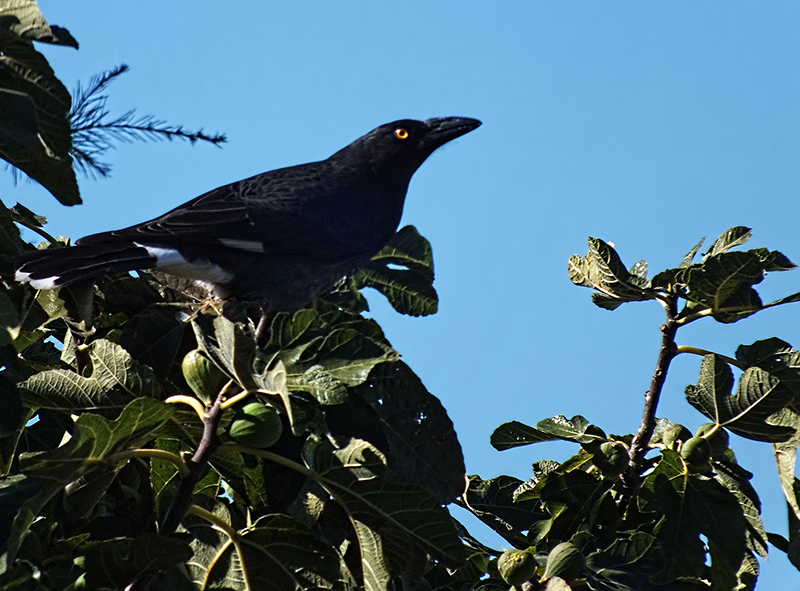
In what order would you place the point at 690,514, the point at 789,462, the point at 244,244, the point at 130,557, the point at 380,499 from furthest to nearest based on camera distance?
the point at 244,244, the point at 789,462, the point at 690,514, the point at 380,499, the point at 130,557

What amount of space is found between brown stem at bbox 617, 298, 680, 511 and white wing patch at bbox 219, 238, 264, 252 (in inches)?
73.7

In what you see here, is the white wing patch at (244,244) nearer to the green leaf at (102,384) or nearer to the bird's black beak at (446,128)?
the bird's black beak at (446,128)

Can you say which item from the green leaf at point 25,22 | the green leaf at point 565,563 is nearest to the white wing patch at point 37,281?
the green leaf at point 25,22

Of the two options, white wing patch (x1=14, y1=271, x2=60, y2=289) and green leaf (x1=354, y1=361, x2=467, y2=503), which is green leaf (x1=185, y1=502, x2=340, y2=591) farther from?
white wing patch (x1=14, y1=271, x2=60, y2=289)

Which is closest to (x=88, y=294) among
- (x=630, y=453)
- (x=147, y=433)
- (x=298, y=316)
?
(x=147, y=433)

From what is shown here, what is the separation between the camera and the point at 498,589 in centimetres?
269

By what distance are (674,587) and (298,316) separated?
4.93ft

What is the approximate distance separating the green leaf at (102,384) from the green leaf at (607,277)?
150 centimetres

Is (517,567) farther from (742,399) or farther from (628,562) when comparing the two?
(742,399)

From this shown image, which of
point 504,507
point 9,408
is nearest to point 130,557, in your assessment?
point 9,408

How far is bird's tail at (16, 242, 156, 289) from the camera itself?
2.85 metres

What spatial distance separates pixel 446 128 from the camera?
5.08 metres

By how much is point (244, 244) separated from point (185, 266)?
0.31 m

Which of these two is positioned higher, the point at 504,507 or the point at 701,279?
the point at 701,279
